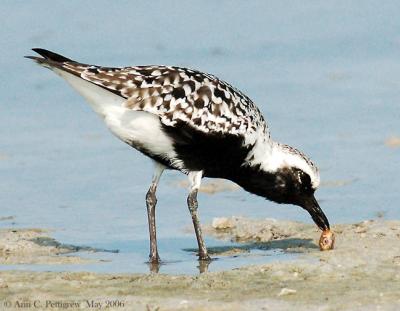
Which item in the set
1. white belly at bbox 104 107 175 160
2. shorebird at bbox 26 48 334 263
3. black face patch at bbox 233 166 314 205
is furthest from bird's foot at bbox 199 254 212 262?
black face patch at bbox 233 166 314 205

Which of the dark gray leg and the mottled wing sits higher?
the mottled wing

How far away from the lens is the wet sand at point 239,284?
988 cm

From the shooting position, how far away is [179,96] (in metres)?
12.6

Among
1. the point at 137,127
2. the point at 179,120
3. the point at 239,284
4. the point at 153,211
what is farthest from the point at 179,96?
the point at 239,284

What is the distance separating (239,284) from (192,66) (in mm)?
8290

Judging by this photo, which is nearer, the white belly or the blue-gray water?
the white belly

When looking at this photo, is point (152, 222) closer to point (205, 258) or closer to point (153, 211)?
point (153, 211)

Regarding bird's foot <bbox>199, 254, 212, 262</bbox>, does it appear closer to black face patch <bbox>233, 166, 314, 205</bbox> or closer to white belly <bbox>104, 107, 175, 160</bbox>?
white belly <bbox>104, 107, 175, 160</bbox>

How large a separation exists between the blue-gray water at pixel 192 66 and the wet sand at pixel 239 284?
1026 millimetres

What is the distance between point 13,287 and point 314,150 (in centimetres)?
618

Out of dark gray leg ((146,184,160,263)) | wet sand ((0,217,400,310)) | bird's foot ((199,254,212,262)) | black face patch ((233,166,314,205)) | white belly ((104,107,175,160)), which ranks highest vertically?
white belly ((104,107,175,160))

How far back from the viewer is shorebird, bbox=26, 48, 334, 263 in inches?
489

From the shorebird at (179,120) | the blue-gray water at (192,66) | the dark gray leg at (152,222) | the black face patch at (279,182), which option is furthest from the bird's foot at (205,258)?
the black face patch at (279,182)

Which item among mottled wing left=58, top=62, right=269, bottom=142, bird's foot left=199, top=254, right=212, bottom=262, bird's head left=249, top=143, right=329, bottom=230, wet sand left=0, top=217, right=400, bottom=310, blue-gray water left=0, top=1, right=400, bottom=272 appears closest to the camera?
wet sand left=0, top=217, right=400, bottom=310
